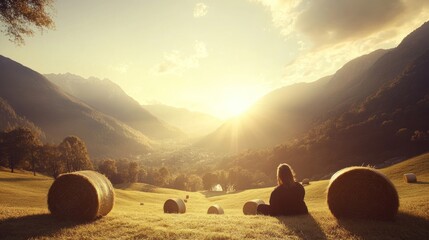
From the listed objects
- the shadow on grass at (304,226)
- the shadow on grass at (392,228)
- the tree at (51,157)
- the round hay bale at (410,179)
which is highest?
the tree at (51,157)

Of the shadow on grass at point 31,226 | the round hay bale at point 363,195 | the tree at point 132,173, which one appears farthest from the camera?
the tree at point 132,173

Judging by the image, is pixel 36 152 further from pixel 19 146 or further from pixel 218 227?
pixel 218 227

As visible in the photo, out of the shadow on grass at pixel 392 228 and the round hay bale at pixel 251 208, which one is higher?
the shadow on grass at pixel 392 228

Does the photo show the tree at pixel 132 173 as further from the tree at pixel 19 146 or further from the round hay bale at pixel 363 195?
the round hay bale at pixel 363 195

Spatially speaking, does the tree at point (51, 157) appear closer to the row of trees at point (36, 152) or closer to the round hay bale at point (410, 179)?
the row of trees at point (36, 152)

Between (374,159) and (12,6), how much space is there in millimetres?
159101

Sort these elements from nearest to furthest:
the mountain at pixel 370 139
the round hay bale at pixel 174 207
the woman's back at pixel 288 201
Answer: the woman's back at pixel 288 201, the round hay bale at pixel 174 207, the mountain at pixel 370 139

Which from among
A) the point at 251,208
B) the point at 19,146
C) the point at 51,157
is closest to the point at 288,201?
the point at 251,208

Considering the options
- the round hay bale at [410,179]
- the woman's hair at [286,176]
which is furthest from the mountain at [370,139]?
the woman's hair at [286,176]

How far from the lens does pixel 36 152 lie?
283 feet

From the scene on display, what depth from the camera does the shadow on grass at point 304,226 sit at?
10.8 metres

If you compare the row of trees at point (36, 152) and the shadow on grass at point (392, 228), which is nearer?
the shadow on grass at point (392, 228)

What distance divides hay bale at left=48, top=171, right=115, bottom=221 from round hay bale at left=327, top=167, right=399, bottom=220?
1068cm

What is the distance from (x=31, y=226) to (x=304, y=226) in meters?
10.9
